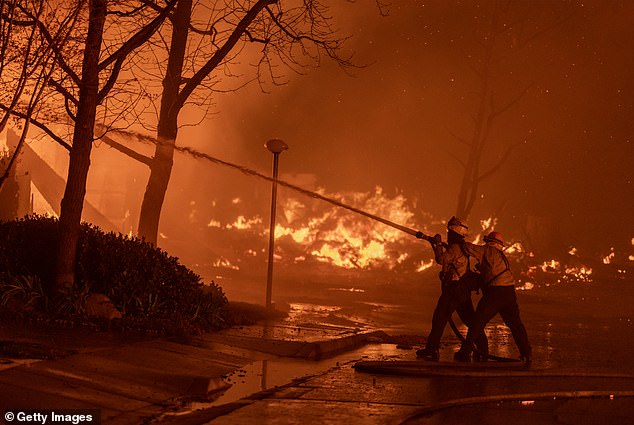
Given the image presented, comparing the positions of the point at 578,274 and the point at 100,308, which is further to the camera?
the point at 578,274

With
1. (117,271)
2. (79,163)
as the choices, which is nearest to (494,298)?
(117,271)

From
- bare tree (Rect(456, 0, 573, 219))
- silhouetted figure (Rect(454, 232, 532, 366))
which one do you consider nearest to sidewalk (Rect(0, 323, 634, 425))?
silhouetted figure (Rect(454, 232, 532, 366))

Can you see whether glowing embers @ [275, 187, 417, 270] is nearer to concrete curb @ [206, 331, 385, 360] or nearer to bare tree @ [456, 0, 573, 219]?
bare tree @ [456, 0, 573, 219]

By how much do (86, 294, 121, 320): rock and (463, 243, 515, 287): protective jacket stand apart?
13.7 ft

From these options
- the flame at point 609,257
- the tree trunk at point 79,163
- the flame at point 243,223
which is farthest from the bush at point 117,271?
the flame at point 609,257

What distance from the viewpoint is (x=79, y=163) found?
1143 cm

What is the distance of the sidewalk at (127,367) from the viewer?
23.0ft

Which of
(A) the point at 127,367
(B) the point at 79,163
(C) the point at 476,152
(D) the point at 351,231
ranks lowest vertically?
(A) the point at 127,367

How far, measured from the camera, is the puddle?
821 cm

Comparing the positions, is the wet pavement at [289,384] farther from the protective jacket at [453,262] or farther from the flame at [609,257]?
the flame at [609,257]

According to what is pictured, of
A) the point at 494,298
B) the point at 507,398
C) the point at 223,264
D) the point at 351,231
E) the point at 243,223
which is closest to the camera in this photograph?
the point at 507,398

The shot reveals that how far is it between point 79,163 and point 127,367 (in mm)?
3745

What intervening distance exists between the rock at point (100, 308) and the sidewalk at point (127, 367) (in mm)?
794

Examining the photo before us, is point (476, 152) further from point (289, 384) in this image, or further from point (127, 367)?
point (127, 367)
